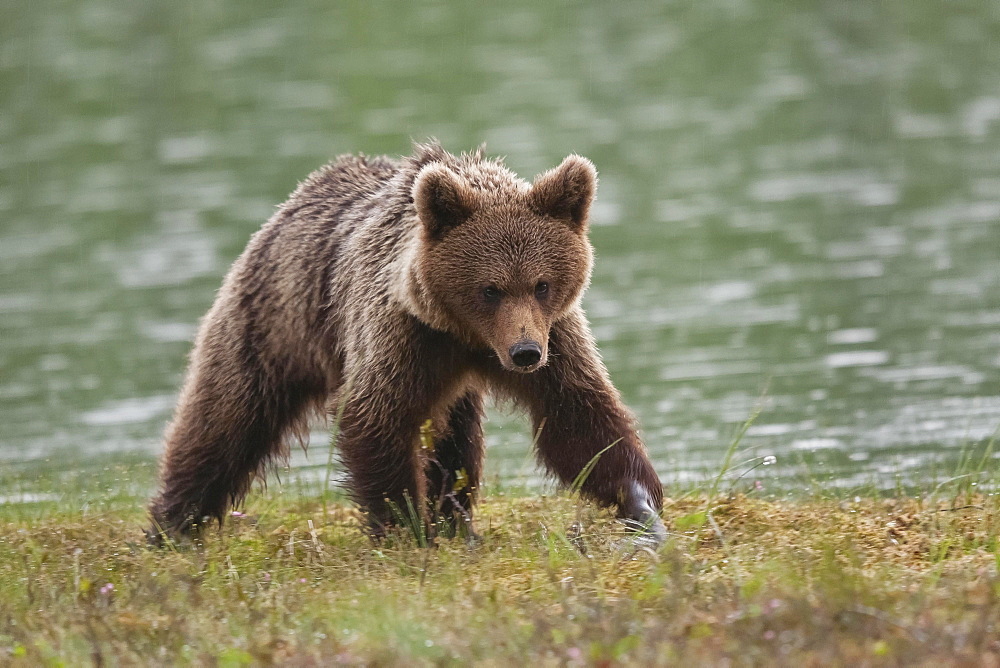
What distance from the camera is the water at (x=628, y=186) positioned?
11.3 m

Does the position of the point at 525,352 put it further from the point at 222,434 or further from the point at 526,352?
the point at 222,434

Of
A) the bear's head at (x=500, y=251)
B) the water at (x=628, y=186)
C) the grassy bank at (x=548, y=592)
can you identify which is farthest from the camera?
the water at (x=628, y=186)

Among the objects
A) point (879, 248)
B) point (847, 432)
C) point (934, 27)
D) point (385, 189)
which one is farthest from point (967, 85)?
point (385, 189)

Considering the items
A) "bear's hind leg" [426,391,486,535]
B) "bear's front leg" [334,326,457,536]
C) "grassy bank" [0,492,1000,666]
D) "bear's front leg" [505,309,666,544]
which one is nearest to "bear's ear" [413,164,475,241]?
"bear's front leg" [334,326,457,536]

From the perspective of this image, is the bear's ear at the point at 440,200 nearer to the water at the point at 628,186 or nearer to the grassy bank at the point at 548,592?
the grassy bank at the point at 548,592

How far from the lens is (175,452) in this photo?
791 centimetres

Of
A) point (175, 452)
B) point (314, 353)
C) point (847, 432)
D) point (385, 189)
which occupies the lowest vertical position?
point (847, 432)

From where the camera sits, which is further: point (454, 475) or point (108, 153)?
point (108, 153)

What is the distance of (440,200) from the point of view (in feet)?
22.0

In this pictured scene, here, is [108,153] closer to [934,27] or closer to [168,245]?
[168,245]

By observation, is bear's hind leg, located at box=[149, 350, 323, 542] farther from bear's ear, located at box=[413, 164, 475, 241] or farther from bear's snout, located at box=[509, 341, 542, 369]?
bear's snout, located at box=[509, 341, 542, 369]

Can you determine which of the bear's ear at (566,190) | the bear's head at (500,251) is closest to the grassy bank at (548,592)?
the bear's head at (500,251)

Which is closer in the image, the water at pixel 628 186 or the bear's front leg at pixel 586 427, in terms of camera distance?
the bear's front leg at pixel 586 427

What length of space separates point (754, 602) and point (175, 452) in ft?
12.0
